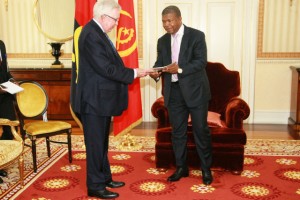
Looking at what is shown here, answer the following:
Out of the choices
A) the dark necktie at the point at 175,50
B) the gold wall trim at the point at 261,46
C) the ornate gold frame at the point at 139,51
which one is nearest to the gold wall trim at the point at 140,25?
the ornate gold frame at the point at 139,51

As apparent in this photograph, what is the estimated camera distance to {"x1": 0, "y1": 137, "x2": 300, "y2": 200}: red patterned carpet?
3346 millimetres

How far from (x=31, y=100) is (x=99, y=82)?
58.8 inches

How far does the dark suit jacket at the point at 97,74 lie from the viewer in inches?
115

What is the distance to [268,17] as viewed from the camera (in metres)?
5.96

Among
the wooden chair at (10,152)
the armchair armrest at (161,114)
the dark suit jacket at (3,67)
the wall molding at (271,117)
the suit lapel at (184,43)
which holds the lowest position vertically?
the wall molding at (271,117)

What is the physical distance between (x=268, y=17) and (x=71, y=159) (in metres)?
3.75

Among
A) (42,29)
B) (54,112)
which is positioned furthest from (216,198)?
(42,29)

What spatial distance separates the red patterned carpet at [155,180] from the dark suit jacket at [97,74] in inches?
33.5

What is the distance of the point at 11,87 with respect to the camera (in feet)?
12.3

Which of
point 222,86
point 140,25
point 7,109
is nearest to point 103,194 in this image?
point 7,109

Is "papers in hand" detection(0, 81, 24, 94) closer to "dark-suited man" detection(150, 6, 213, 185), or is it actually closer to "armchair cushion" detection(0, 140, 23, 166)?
"armchair cushion" detection(0, 140, 23, 166)

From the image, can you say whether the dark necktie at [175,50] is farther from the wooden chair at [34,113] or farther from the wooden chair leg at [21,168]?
the wooden chair leg at [21,168]

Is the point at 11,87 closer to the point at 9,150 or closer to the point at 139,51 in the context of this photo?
the point at 9,150

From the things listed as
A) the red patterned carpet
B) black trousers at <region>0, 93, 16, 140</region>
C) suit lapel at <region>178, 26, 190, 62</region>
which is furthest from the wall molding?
black trousers at <region>0, 93, 16, 140</region>
